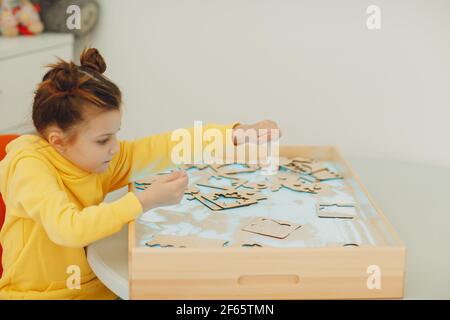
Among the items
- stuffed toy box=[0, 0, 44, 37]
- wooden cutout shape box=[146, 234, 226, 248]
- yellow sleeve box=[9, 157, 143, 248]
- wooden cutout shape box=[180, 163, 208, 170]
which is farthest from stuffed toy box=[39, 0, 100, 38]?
wooden cutout shape box=[146, 234, 226, 248]

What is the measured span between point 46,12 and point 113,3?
0.82 ft

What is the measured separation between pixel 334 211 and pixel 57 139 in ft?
1.56

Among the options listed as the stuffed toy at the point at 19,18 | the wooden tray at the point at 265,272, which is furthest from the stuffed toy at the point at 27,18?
the wooden tray at the point at 265,272

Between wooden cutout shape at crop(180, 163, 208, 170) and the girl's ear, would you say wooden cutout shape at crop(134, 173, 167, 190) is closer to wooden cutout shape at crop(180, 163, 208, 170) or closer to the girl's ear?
wooden cutout shape at crop(180, 163, 208, 170)

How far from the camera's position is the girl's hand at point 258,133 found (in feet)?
4.17

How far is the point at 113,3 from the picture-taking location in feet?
7.02

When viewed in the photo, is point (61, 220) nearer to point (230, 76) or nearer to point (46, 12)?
point (230, 76)

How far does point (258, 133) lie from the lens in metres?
1.27

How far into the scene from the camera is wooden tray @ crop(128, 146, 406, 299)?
896mm

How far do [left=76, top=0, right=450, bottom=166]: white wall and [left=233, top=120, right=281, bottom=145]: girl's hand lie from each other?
0.81 m

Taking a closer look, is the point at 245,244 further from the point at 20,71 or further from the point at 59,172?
the point at 20,71

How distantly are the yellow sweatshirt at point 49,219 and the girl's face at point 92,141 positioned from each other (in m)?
0.02

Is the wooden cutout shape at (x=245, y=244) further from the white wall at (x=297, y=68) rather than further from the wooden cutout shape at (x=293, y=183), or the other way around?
the white wall at (x=297, y=68)
